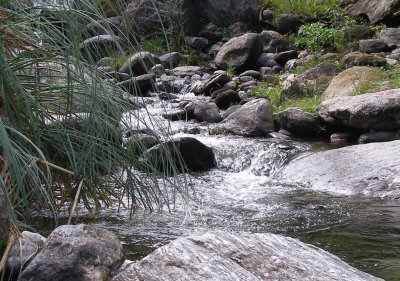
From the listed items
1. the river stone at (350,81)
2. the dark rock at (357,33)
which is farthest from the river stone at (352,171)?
the dark rock at (357,33)

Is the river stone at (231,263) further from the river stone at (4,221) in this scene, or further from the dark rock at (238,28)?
the dark rock at (238,28)

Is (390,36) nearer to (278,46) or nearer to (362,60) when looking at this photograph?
(362,60)

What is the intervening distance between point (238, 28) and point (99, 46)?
11.7 m

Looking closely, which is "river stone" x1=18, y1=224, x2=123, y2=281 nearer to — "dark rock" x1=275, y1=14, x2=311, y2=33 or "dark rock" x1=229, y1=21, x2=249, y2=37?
"dark rock" x1=275, y1=14, x2=311, y2=33

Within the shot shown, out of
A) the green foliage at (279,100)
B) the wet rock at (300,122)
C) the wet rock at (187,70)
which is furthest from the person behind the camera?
the wet rock at (187,70)

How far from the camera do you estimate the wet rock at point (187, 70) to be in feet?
40.1

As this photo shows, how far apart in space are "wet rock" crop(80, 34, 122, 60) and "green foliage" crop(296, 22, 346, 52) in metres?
8.43

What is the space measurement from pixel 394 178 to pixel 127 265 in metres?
3.58

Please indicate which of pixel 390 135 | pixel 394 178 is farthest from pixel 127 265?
pixel 390 135

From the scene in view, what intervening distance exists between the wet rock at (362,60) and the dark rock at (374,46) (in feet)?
2.04

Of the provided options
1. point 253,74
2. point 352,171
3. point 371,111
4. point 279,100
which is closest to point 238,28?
point 253,74

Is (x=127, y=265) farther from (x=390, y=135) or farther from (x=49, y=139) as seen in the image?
(x=390, y=135)

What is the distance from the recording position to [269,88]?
9.88 m

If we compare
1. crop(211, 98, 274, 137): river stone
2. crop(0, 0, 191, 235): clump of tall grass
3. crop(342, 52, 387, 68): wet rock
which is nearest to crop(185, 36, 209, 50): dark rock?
crop(342, 52, 387, 68): wet rock
